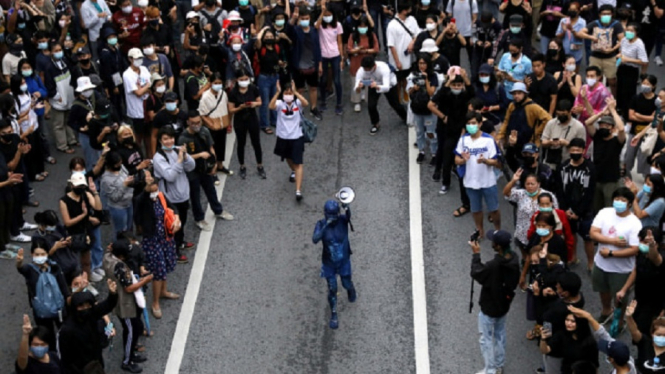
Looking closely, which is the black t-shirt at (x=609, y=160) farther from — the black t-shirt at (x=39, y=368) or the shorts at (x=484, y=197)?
the black t-shirt at (x=39, y=368)

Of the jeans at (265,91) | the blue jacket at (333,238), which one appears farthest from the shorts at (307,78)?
the blue jacket at (333,238)

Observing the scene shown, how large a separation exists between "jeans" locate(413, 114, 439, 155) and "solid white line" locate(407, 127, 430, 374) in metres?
0.36

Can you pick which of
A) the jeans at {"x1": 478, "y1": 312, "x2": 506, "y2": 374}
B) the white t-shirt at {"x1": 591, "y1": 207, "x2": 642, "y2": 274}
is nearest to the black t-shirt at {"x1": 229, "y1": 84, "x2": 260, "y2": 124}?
the jeans at {"x1": 478, "y1": 312, "x2": 506, "y2": 374}

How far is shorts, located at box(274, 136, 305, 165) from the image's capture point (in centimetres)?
1731

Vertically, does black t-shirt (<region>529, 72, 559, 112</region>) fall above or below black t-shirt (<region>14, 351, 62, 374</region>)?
above

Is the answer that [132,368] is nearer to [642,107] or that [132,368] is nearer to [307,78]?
[307,78]

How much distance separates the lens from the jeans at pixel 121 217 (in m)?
15.7

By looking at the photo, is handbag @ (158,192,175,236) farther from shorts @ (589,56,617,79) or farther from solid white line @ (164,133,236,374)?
shorts @ (589,56,617,79)

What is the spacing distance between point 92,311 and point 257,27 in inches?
382

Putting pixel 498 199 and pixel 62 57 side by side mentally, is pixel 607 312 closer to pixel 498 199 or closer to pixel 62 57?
pixel 498 199

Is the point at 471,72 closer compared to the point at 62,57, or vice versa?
the point at 62,57

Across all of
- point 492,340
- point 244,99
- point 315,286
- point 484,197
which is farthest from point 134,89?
point 492,340

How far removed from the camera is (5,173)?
15.7 metres

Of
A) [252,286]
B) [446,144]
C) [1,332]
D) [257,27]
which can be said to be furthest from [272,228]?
[257,27]
